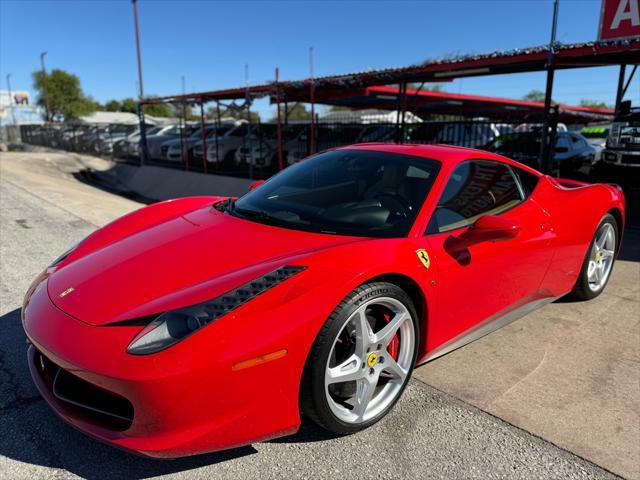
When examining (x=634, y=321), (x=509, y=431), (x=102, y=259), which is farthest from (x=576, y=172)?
(x=102, y=259)

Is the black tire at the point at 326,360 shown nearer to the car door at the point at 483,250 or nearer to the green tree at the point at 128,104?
the car door at the point at 483,250

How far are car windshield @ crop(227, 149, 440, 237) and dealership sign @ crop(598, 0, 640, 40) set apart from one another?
5475 millimetres

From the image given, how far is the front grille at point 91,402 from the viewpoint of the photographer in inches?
75.3

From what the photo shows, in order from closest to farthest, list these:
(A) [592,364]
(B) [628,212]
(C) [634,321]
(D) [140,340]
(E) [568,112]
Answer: (D) [140,340], (A) [592,364], (C) [634,321], (B) [628,212], (E) [568,112]

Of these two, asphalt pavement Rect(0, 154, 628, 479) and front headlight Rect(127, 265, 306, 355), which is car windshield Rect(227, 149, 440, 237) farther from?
asphalt pavement Rect(0, 154, 628, 479)

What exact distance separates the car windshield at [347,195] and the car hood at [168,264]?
0.17m

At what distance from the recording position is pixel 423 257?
2.48 m

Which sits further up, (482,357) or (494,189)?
(494,189)

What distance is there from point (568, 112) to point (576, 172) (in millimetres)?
12949

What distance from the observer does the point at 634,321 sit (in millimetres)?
3730

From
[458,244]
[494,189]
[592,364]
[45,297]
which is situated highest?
[494,189]

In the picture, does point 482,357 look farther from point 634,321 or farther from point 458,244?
point 634,321

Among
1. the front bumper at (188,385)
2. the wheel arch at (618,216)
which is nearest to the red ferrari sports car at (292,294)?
the front bumper at (188,385)

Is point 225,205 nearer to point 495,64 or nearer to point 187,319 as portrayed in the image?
point 187,319
